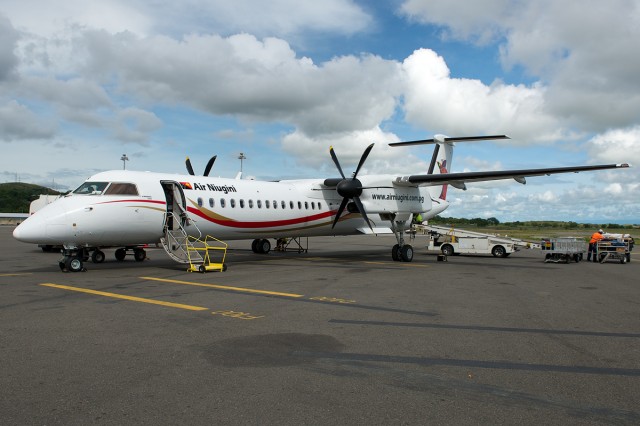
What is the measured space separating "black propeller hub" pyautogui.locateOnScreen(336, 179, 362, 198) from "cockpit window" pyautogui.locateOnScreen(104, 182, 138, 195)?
952cm

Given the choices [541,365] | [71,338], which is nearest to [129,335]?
[71,338]

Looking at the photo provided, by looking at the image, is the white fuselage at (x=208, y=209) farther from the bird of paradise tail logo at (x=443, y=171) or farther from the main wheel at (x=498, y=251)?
the main wheel at (x=498, y=251)

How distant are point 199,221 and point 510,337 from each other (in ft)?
41.5

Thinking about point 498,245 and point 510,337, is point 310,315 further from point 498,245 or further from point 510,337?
point 498,245

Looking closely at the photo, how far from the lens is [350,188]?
21828 millimetres

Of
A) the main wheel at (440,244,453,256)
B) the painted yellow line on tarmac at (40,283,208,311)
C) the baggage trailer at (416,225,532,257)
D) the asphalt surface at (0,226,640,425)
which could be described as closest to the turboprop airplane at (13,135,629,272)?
the baggage trailer at (416,225,532,257)

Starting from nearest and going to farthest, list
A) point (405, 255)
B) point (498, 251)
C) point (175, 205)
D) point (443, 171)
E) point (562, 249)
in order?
point (175, 205)
point (405, 255)
point (562, 249)
point (498, 251)
point (443, 171)

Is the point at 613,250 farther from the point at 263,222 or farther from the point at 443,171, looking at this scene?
the point at 263,222

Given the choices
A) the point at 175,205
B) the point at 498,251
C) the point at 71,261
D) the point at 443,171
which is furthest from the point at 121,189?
the point at 498,251

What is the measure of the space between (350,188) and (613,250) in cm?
1363

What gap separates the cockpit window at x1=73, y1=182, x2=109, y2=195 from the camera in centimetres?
1492

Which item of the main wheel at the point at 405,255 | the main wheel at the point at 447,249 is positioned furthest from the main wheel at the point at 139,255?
the main wheel at the point at 447,249

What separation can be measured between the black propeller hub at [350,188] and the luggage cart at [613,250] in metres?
12.8

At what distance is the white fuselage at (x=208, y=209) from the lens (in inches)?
559
